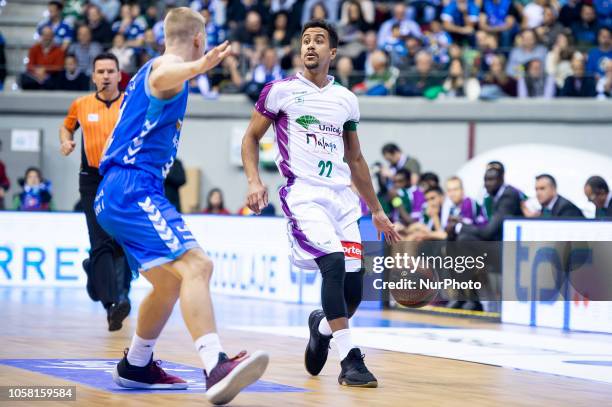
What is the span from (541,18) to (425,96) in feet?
8.51

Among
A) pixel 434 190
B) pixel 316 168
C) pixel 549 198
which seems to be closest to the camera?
pixel 316 168

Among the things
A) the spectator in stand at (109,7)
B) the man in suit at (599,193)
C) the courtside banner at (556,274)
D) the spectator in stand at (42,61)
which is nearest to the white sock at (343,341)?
the courtside banner at (556,274)

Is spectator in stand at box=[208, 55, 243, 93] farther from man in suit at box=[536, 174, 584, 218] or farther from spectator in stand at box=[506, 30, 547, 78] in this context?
man in suit at box=[536, 174, 584, 218]

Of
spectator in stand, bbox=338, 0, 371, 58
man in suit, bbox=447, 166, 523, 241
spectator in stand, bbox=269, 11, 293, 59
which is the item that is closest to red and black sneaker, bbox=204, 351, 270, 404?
man in suit, bbox=447, 166, 523, 241

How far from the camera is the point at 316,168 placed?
26.1 ft

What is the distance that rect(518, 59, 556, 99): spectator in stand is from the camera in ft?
66.2

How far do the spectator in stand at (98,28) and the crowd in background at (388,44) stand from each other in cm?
2

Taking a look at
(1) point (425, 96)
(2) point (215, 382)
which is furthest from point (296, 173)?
(1) point (425, 96)

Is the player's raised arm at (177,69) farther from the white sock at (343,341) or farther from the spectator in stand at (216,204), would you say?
the spectator in stand at (216,204)

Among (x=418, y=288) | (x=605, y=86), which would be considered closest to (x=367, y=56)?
(x=605, y=86)

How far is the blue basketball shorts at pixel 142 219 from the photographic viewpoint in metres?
6.48

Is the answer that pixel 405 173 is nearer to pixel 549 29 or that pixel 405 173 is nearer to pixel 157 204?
pixel 549 29

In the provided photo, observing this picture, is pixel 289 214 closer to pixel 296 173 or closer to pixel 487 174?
pixel 296 173

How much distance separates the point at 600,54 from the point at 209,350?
48.8 feet
